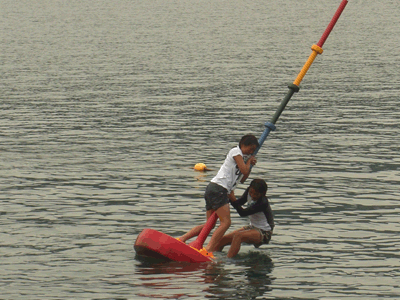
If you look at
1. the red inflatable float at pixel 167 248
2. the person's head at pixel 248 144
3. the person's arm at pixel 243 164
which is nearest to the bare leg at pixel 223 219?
the red inflatable float at pixel 167 248

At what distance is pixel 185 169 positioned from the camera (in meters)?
25.0

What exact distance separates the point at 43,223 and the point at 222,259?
15.8ft

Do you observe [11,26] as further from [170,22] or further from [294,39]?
[294,39]

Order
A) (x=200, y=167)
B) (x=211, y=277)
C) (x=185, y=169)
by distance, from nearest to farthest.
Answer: (x=211, y=277)
(x=200, y=167)
(x=185, y=169)

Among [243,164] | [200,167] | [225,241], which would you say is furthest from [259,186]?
[200,167]

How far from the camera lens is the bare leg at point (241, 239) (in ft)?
52.3

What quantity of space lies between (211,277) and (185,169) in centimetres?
1051

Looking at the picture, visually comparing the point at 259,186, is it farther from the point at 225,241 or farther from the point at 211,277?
the point at 211,277

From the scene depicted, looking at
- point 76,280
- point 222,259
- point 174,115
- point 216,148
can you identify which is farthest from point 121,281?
point 174,115

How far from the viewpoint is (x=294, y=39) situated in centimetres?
8612

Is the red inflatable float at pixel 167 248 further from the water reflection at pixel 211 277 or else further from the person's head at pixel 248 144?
the person's head at pixel 248 144

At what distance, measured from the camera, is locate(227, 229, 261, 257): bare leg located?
627 inches

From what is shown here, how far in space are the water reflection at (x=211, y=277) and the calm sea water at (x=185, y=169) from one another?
4 centimetres

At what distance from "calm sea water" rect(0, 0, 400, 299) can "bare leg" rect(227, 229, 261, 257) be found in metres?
0.25
